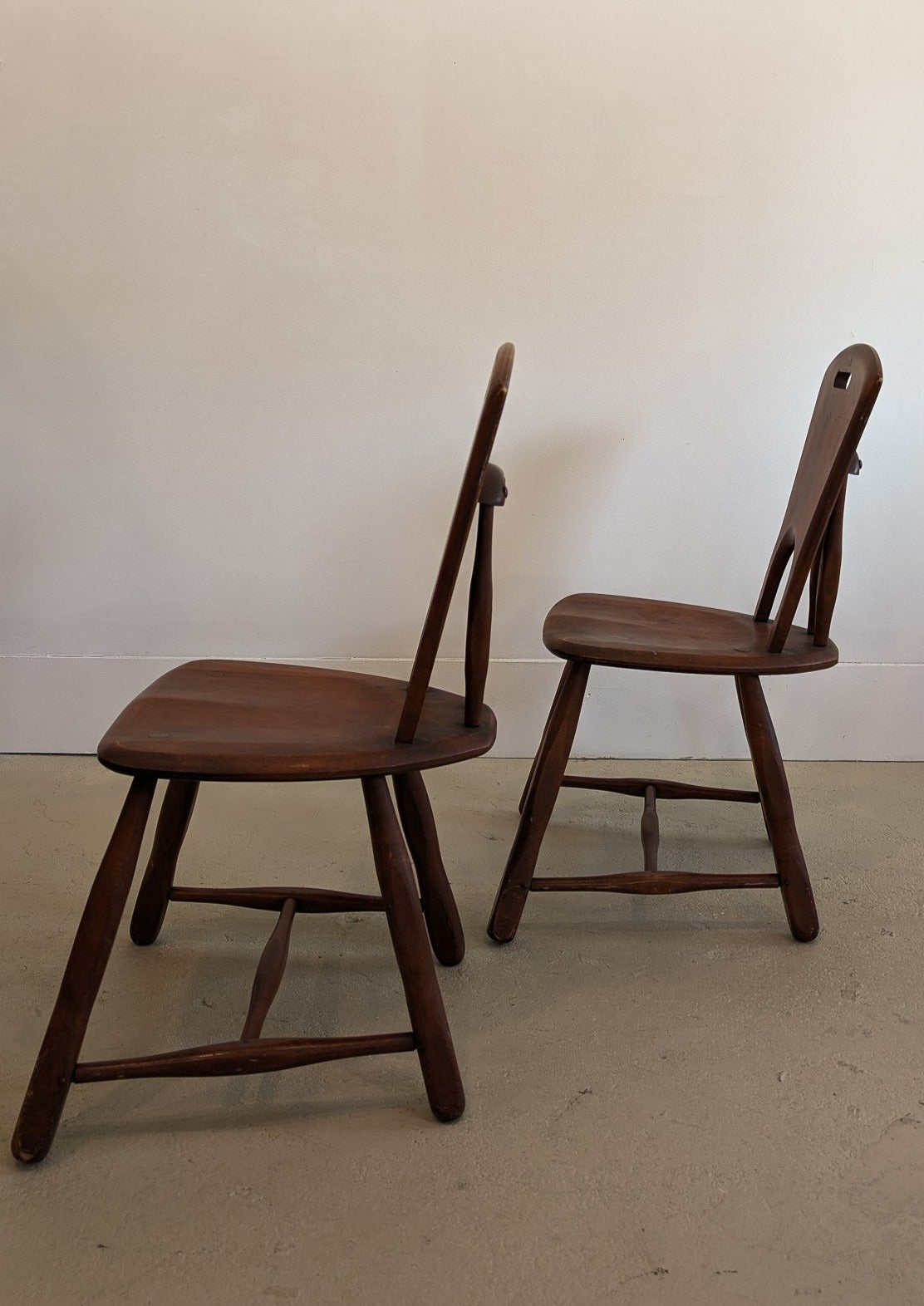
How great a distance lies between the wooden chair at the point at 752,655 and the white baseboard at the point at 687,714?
1.84 ft

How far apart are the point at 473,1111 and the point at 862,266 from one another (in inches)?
67.8

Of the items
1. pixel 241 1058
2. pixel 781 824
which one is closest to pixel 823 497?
pixel 781 824

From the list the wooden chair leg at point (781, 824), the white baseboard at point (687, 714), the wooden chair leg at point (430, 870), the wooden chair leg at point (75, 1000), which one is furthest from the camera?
the white baseboard at point (687, 714)

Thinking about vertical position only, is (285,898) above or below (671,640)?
below

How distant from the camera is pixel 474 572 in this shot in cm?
128

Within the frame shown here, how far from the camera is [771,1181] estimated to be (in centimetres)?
118

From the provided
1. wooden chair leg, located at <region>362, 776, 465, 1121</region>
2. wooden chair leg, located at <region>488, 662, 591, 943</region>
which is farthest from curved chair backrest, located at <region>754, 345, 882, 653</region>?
wooden chair leg, located at <region>362, 776, 465, 1121</region>

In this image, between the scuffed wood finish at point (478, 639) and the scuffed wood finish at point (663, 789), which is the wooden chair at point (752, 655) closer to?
the scuffed wood finish at point (663, 789)

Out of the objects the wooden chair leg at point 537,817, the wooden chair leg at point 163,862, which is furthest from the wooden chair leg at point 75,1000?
the wooden chair leg at point 537,817

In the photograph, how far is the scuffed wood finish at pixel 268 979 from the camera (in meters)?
1.26

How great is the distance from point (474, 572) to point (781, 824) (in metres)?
0.69

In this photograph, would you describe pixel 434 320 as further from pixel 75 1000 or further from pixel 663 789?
pixel 75 1000

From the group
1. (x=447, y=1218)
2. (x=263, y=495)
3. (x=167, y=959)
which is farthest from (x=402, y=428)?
(x=447, y=1218)

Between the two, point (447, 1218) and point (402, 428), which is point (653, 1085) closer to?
point (447, 1218)
